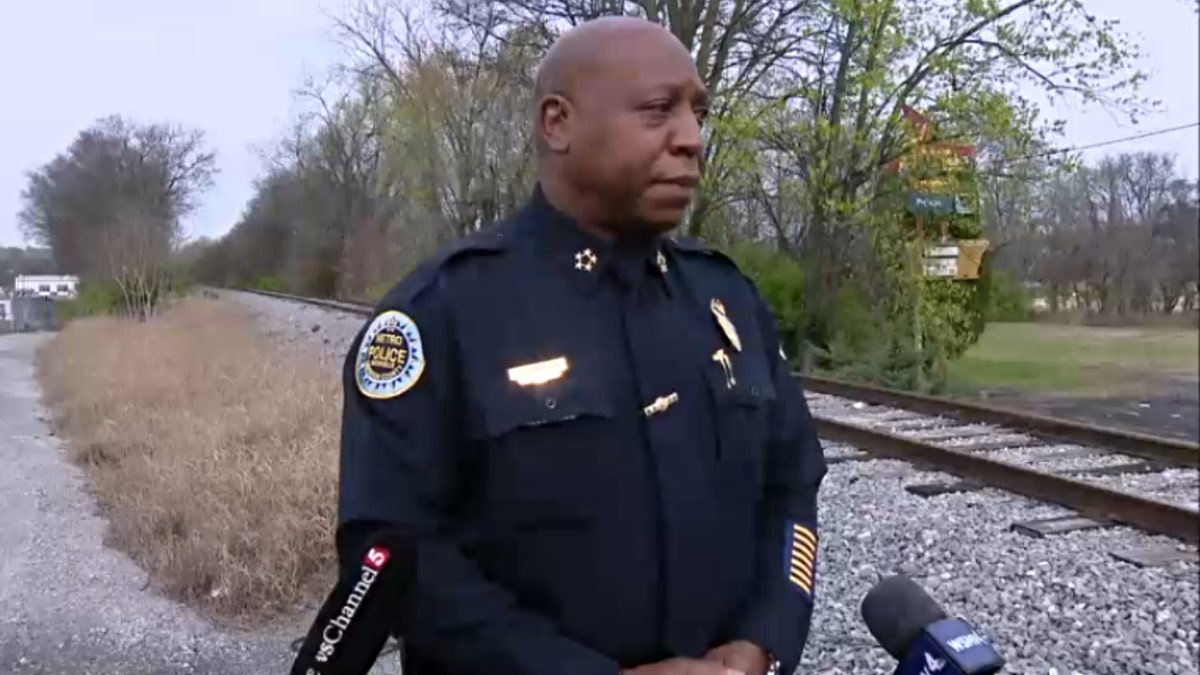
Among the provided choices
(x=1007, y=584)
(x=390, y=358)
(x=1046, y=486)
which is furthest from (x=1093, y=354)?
(x=1046, y=486)

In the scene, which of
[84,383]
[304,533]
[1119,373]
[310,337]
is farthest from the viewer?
[310,337]

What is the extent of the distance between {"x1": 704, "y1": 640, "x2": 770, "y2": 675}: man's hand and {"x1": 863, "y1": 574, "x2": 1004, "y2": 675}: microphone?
0.17 meters

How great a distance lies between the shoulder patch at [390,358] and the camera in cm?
151

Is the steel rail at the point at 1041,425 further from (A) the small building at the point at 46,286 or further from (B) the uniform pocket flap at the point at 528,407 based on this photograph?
(A) the small building at the point at 46,286

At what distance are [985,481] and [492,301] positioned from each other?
5.68 m

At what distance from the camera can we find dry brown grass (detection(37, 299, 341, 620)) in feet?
15.9

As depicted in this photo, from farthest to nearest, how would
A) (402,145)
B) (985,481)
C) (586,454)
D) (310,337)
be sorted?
(310,337)
(402,145)
(985,481)
(586,454)

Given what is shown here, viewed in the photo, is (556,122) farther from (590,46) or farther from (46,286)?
(46,286)

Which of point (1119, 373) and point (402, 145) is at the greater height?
point (402, 145)

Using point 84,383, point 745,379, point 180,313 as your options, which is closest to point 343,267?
point 180,313

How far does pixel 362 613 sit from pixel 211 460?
16.4 ft

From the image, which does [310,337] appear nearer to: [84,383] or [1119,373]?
[84,383]

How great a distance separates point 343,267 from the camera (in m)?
23.9

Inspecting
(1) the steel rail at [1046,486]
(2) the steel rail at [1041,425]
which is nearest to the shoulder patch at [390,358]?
(1) the steel rail at [1046,486]
